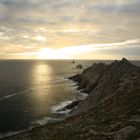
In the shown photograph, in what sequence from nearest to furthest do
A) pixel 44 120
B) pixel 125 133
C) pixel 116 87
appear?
pixel 125 133
pixel 116 87
pixel 44 120

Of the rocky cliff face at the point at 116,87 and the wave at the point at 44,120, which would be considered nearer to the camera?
the rocky cliff face at the point at 116,87

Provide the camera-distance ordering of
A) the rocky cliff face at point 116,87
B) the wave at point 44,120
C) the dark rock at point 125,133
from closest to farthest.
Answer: the dark rock at point 125,133
the rocky cliff face at point 116,87
the wave at point 44,120

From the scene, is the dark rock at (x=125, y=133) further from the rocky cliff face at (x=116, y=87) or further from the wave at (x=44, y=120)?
the wave at (x=44, y=120)

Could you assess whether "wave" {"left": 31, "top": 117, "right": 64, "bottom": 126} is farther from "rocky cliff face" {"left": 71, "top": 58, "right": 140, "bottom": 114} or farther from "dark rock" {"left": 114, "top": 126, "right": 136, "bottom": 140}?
"dark rock" {"left": 114, "top": 126, "right": 136, "bottom": 140}

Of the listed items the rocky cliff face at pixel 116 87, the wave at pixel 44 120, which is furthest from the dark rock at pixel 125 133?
the wave at pixel 44 120

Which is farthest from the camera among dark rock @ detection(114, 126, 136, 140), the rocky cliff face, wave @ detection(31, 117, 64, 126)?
wave @ detection(31, 117, 64, 126)

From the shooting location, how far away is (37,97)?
261 feet

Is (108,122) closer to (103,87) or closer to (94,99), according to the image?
(94,99)

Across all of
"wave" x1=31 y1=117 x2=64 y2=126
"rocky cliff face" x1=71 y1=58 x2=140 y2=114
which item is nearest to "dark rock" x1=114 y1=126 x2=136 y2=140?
"rocky cliff face" x1=71 y1=58 x2=140 y2=114

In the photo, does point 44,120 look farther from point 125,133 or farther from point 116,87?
point 125,133

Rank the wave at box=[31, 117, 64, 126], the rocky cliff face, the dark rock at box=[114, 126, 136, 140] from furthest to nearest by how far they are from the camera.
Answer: the wave at box=[31, 117, 64, 126], the rocky cliff face, the dark rock at box=[114, 126, 136, 140]

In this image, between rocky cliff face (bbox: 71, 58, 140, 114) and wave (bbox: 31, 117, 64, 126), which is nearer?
rocky cliff face (bbox: 71, 58, 140, 114)

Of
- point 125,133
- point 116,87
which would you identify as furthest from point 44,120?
point 125,133

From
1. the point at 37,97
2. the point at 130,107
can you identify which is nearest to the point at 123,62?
the point at 37,97
